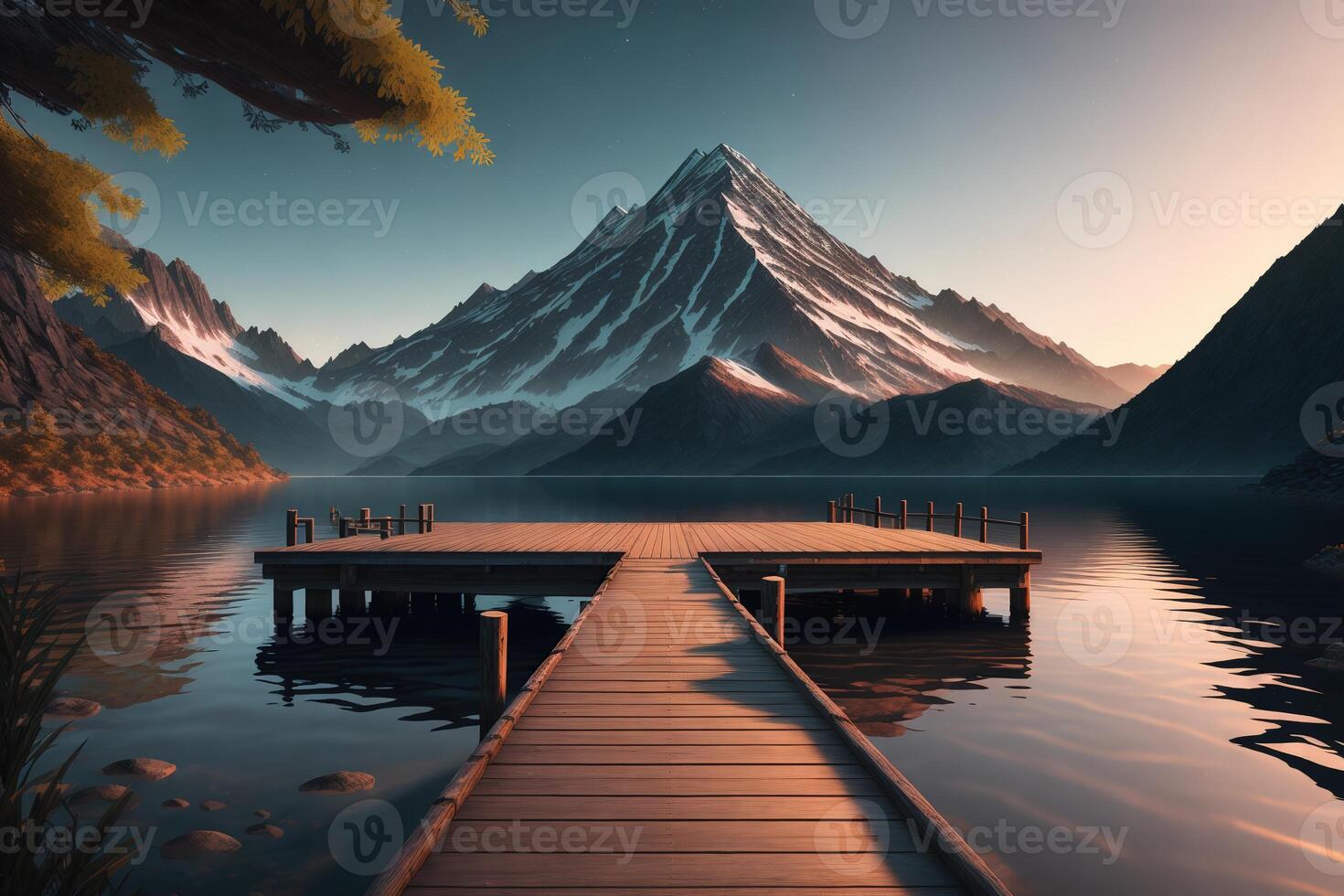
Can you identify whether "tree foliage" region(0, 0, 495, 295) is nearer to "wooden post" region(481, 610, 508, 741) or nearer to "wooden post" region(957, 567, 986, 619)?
"wooden post" region(481, 610, 508, 741)

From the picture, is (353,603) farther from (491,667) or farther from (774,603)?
(491,667)

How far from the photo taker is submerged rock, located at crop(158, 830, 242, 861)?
9.08 m

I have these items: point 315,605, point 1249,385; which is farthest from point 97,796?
point 1249,385

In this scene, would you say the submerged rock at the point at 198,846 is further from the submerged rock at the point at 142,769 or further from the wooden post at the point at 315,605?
the wooden post at the point at 315,605

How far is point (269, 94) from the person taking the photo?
837 centimetres

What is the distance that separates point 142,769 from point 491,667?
18.5 ft

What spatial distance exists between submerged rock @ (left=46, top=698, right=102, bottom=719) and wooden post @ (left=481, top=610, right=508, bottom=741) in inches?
337

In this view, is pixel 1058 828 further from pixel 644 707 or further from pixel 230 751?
pixel 230 751

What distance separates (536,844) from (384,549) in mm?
15147

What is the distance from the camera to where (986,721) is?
539 inches

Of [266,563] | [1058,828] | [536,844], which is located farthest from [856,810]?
[266,563]

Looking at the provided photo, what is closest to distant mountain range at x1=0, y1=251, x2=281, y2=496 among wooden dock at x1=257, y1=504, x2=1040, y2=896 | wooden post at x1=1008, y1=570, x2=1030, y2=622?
wooden post at x1=1008, y1=570, x2=1030, y2=622

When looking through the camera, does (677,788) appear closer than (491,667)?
Yes

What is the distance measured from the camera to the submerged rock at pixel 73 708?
45.4 feet
